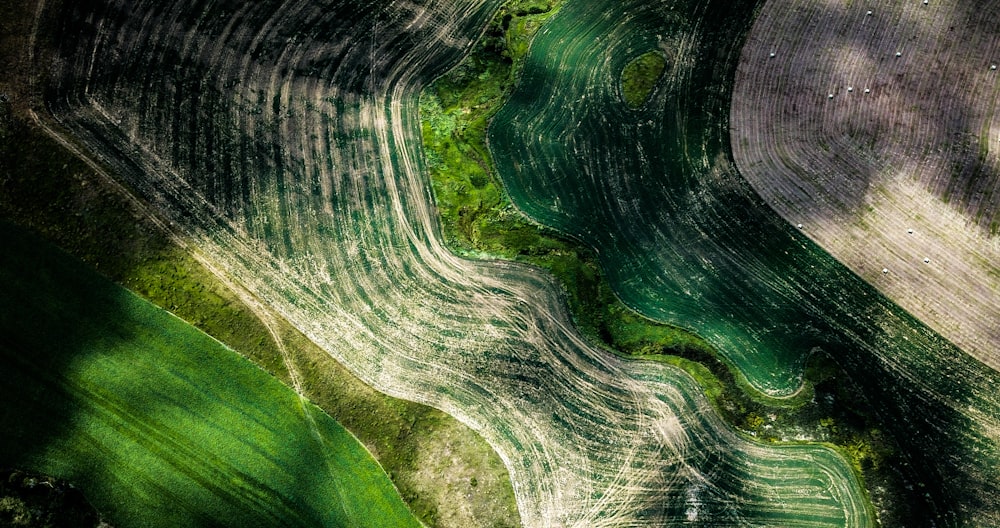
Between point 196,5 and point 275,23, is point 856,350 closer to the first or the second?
point 275,23

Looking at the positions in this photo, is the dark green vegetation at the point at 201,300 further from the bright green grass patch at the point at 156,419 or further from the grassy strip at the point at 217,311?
the bright green grass patch at the point at 156,419

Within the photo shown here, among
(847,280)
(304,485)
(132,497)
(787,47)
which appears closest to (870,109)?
(787,47)

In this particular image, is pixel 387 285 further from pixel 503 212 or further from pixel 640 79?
pixel 640 79

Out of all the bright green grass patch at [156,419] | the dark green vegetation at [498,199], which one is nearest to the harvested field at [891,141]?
the dark green vegetation at [498,199]

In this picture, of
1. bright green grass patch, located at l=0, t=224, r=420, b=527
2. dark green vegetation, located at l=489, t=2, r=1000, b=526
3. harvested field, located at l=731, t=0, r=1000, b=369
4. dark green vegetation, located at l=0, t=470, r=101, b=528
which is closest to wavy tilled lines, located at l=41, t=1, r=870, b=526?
dark green vegetation, located at l=489, t=2, r=1000, b=526

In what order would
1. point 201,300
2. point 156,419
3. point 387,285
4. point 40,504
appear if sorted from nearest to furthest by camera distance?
point 40,504, point 156,419, point 201,300, point 387,285

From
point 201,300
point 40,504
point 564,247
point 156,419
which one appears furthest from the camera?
point 564,247

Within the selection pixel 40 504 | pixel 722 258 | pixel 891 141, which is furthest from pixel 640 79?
pixel 40 504
